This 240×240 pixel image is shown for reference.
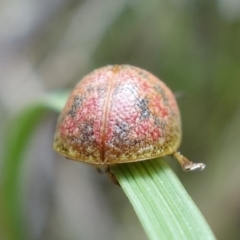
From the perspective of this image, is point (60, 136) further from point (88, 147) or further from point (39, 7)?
point (39, 7)

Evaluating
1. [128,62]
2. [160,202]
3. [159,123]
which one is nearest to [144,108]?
[159,123]

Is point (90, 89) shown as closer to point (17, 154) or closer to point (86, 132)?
point (86, 132)

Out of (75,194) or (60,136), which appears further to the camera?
(75,194)

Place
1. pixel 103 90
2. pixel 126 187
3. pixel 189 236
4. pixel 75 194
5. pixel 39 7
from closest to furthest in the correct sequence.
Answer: pixel 189 236 < pixel 126 187 < pixel 103 90 < pixel 75 194 < pixel 39 7

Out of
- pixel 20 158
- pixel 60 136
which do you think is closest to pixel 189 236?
pixel 60 136

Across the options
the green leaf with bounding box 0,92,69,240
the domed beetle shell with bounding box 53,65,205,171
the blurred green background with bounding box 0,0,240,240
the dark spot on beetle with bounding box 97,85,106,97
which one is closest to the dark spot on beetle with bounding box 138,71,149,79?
the domed beetle shell with bounding box 53,65,205,171


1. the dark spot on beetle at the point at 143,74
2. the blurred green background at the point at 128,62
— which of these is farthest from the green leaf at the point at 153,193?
the blurred green background at the point at 128,62
